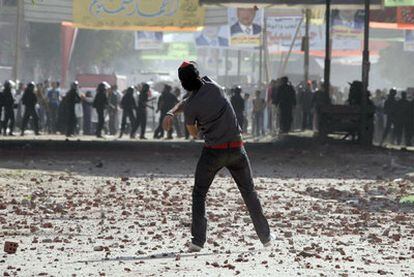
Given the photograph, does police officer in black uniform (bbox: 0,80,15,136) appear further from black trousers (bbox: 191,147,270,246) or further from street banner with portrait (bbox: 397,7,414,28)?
black trousers (bbox: 191,147,270,246)

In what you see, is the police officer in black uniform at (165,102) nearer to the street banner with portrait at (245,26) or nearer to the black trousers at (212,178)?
Result: the street banner with portrait at (245,26)

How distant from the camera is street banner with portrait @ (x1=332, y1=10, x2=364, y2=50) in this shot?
151 feet

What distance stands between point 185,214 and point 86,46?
65.4 metres

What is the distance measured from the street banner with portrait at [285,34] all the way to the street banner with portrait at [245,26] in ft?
8.46

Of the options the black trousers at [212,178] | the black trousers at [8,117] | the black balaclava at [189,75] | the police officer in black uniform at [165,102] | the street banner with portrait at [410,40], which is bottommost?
the black trousers at [8,117]

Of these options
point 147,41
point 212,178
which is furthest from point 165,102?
point 147,41

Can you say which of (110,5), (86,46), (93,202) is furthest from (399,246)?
(86,46)

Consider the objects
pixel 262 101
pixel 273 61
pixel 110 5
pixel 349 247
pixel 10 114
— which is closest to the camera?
pixel 349 247

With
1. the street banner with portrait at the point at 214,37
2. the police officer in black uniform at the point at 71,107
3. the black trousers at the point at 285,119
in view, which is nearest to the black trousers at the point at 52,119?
the police officer in black uniform at the point at 71,107

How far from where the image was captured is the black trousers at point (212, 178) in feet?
38.6

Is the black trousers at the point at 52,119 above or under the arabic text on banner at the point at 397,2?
under

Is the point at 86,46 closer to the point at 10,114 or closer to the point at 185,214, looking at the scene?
the point at 10,114

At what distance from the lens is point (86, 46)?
3159 inches

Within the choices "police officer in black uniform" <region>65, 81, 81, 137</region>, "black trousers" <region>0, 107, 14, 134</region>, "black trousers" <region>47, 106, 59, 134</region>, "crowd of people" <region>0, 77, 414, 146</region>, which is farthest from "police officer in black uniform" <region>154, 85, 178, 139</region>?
"black trousers" <region>47, 106, 59, 134</region>
